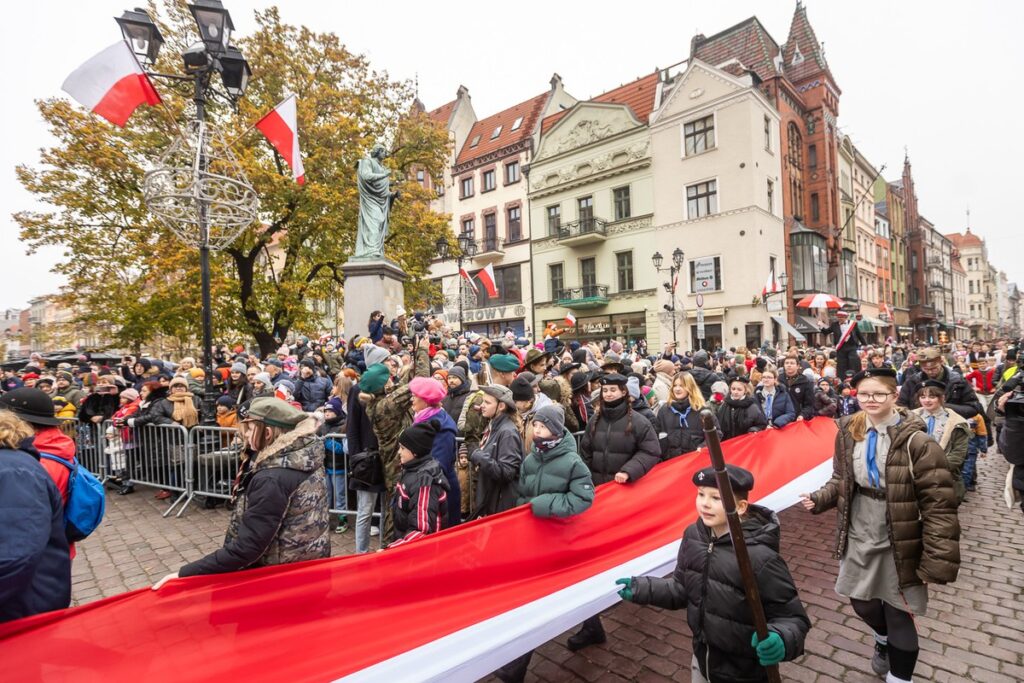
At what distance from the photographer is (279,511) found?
273 cm

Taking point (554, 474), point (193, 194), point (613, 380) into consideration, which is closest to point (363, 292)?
point (193, 194)

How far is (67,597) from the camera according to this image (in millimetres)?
2506

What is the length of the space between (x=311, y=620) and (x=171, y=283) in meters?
18.6

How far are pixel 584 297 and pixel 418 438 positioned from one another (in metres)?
30.5

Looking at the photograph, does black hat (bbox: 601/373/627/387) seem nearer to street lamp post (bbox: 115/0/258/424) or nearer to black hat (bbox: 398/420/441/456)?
black hat (bbox: 398/420/441/456)

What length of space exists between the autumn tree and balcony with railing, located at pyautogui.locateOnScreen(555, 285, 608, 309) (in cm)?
1403

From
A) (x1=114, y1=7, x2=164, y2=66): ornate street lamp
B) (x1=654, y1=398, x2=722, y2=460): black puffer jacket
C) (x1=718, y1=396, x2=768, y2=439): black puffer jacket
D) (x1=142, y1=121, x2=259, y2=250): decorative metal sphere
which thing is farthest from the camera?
(x1=114, y1=7, x2=164, y2=66): ornate street lamp

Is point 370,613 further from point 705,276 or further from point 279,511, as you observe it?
point 705,276

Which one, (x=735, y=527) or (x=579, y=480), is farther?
(x=579, y=480)

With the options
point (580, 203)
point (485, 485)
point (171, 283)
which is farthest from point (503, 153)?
point (485, 485)

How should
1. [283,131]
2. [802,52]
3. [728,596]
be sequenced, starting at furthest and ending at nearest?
[802,52] < [283,131] < [728,596]

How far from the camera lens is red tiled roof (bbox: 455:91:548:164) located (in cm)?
3812

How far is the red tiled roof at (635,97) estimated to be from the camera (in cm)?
3216

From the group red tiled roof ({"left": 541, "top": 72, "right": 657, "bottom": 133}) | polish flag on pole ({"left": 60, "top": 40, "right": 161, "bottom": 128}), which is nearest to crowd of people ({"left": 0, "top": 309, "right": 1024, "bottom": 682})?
polish flag on pole ({"left": 60, "top": 40, "right": 161, "bottom": 128})
